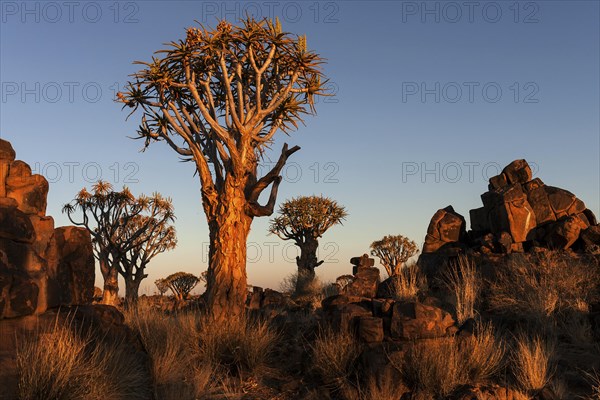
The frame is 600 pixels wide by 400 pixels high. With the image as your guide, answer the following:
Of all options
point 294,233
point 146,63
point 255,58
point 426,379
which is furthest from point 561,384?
Answer: point 294,233

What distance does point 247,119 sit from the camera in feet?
46.8

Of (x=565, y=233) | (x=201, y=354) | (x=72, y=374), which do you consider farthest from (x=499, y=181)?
(x=72, y=374)

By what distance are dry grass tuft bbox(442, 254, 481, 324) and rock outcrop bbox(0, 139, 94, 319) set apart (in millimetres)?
7986

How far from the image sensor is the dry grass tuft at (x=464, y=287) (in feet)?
42.1

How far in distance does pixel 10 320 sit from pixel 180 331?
3.50 meters

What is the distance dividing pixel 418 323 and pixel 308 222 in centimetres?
2053

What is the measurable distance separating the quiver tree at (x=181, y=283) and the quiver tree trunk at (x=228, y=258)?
21782mm

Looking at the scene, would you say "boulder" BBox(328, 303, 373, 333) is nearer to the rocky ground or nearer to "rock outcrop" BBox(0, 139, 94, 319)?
the rocky ground

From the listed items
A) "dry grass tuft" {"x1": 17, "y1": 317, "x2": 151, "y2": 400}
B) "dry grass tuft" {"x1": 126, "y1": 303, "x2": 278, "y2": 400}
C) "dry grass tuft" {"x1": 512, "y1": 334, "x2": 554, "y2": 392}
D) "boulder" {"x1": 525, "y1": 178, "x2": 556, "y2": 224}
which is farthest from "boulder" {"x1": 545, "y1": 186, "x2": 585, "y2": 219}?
"dry grass tuft" {"x1": 17, "y1": 317, "x2": 151, "y2": 400}

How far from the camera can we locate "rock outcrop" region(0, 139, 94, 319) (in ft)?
28.5

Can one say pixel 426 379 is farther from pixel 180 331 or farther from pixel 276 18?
pixel 276 18

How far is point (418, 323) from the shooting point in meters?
9.55

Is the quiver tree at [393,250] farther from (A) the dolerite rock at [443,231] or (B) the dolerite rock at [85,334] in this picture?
(B) the dolerite rock at [85,334]

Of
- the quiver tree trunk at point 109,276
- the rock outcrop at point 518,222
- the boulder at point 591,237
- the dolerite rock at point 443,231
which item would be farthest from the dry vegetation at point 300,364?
the quiver tree trunk at point 109,276
